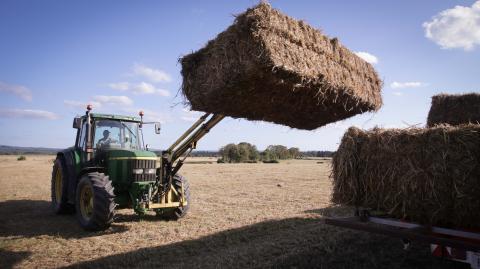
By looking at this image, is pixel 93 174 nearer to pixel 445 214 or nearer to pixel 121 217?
pixel 121 217

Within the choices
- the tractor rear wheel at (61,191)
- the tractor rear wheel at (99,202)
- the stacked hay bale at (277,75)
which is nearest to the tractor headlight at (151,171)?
the tractor rear wheel at (99,202)

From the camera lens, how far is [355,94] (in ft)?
17.4

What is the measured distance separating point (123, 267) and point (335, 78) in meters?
3.96

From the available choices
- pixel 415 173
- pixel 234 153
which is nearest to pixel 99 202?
pixel 415 173

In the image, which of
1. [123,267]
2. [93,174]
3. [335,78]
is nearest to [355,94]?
[335,78]

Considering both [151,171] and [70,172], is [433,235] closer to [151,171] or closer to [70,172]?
[151,171]

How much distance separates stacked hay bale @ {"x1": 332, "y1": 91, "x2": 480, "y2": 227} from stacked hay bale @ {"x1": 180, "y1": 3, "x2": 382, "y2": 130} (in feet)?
2.44

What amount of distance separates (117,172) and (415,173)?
20.3ft

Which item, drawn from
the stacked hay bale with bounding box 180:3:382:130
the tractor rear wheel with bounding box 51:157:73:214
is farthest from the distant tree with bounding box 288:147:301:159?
the stacked hay bale with bounding box 180:3:382:130

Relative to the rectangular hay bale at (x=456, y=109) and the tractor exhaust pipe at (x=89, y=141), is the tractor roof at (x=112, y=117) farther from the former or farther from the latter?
the rectangular hay bale at (x=456, y=109)

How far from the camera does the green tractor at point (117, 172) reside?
7699mm

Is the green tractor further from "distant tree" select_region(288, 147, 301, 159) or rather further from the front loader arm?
"distant tree" select_region(288, 147, 301, 159)

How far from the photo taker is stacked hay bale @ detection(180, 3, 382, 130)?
14.3 ft

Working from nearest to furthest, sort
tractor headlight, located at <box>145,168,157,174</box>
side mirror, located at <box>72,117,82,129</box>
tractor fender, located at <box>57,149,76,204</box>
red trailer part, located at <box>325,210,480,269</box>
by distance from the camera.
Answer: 1. red trailer part, located at <box>325,210,480,269</box>
2. tractor headlight, located at <box>145,168,157,174</box>
3. side mirror, located at <box>72,117,82,129</box>
4. tractor fender, located at <box>57,149,76,204</box>
